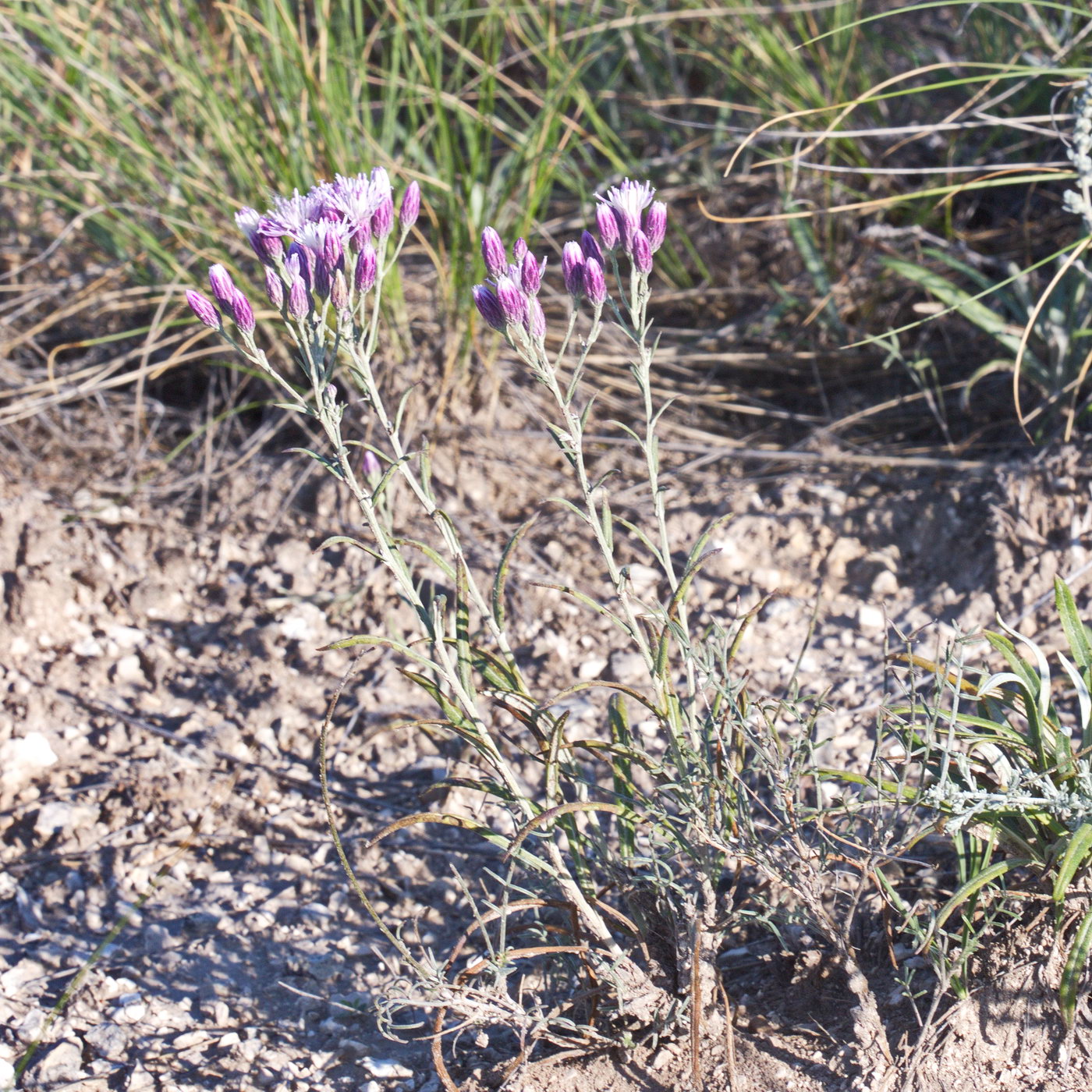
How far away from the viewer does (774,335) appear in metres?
3.04

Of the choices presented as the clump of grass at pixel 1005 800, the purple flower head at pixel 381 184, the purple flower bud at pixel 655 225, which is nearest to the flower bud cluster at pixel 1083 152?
the clump of grass at pixel 1005 800

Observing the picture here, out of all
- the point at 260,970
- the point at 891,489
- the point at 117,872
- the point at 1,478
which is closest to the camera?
the point at 260,970

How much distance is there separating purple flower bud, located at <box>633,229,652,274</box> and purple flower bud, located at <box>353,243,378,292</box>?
34 centimetres

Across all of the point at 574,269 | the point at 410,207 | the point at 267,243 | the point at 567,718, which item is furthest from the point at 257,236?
the point at 567,718

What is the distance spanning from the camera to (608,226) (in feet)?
4.56

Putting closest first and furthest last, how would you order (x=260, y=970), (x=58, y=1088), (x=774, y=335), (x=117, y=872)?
(x=58, y=1088)
(x=260, y=970)
(x=117, y=872)
(x=774, y=335)

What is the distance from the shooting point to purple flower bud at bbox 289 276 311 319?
52.1 inches

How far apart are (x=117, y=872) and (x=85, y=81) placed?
7.33ft

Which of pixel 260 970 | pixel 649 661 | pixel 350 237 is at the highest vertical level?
pixel 350 237

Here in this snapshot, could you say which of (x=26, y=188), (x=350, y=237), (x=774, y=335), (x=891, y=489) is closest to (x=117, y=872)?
(x=350, y=237)

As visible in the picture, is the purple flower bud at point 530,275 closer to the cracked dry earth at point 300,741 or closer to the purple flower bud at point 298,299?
the purple flower bud at point 298,299

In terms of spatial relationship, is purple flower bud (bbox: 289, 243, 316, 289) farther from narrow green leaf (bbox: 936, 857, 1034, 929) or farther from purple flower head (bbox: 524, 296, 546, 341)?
narrow green leaf (bbox: 936, 857, 1034, 929)

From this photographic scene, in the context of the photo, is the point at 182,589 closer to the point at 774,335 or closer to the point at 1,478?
the point at 1,478

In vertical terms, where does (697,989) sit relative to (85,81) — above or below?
below
